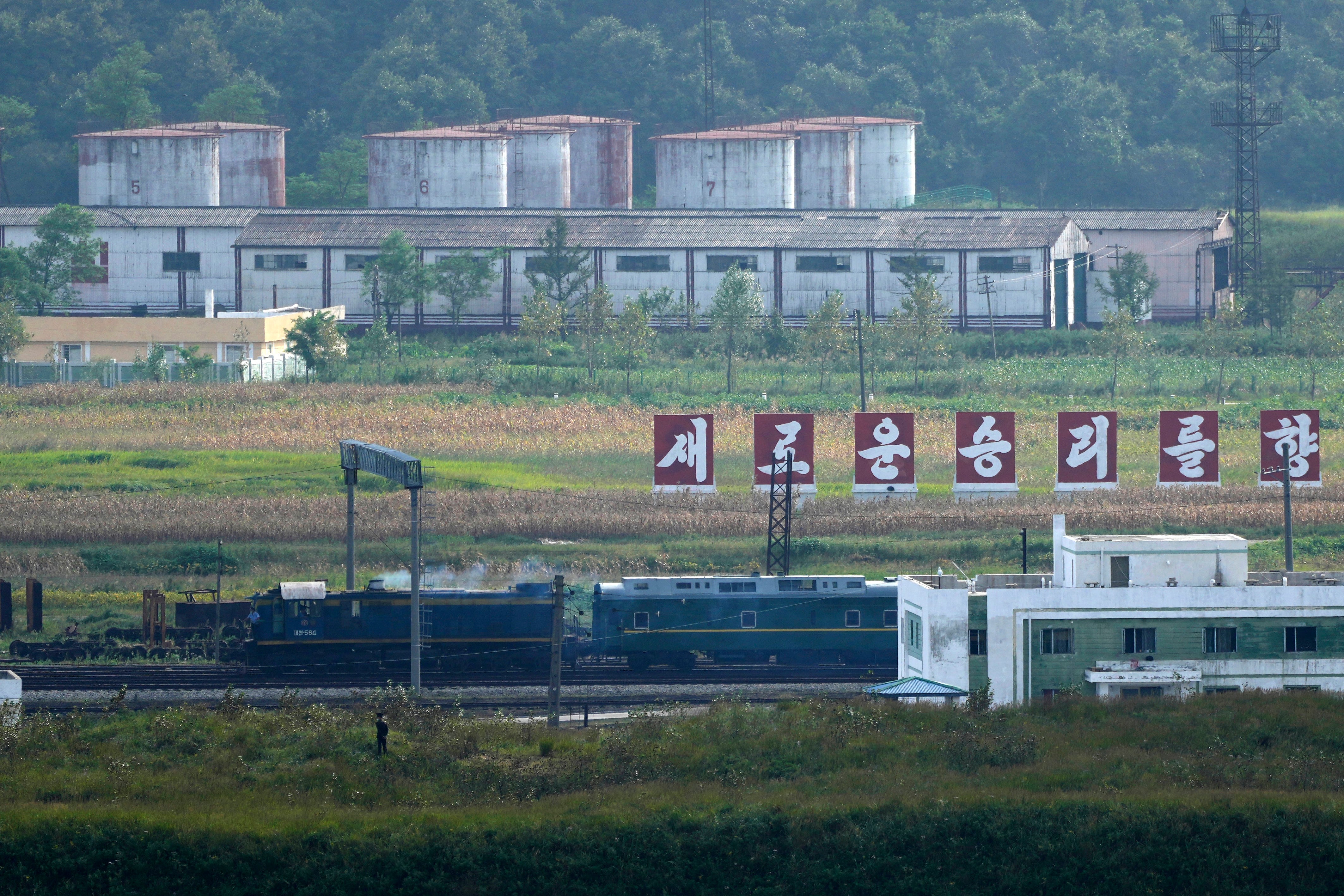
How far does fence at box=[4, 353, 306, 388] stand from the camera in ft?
263

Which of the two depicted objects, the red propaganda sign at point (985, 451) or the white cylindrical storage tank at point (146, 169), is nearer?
the red propaganda sign at point (985, 451)

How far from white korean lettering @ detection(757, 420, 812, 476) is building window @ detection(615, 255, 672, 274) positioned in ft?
138

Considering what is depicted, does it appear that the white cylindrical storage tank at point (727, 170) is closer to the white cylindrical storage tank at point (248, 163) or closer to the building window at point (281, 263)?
the building window at point (281, 263)

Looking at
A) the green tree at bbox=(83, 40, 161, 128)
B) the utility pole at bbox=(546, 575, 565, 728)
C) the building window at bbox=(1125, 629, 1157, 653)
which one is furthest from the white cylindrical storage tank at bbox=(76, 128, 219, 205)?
the building window at bbox=(1125, 629, 1157, 653)

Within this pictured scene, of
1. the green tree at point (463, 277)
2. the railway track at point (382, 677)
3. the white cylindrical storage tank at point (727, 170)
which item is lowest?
the railway track at point (382, 677)

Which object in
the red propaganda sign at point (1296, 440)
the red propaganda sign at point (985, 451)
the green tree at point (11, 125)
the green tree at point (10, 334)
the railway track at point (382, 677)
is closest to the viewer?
the railway track at point (382, 677)

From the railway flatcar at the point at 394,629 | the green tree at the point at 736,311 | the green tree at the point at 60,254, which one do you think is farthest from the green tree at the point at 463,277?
the railway flatcar at the point at 394,629

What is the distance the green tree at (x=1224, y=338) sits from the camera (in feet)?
273

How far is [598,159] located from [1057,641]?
3009 inches

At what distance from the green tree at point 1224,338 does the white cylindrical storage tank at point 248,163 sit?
5183 centimetres

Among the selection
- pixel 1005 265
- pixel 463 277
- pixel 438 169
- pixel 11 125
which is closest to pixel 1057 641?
pixel 1005 265

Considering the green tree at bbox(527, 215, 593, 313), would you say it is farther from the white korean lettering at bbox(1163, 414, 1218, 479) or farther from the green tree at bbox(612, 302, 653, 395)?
the white korean lettering at bbox(1163, 414, 1218, 479)

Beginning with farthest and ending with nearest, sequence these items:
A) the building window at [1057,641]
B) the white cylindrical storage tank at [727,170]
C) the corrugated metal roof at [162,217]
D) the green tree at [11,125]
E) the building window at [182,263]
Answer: the green tree at [11,125] < the white cylindrical storage tank at [727,170] < the building window at [182,263] < the corrugated metal roof at [162,217] < the building window at [1057,641]

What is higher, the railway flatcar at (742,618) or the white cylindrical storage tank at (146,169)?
the white cylindrical storage tank at (146,169)
